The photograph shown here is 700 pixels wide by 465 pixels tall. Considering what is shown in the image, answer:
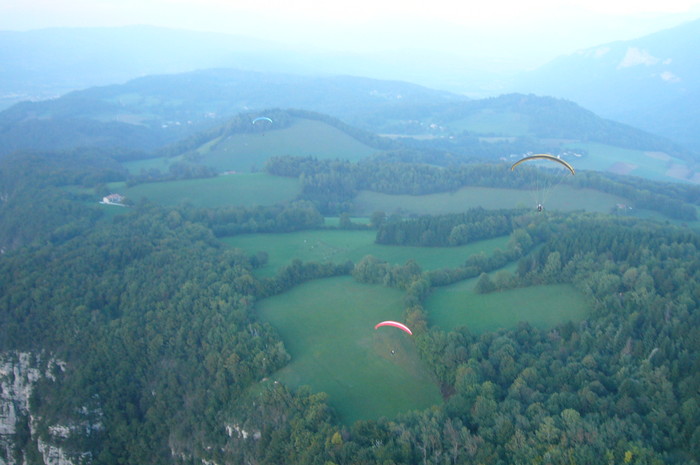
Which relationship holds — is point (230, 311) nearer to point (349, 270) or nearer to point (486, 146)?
point (349, 270)

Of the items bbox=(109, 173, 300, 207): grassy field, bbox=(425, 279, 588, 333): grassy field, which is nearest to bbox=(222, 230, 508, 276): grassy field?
bbox=(425, 279, 588, 333): grassy field

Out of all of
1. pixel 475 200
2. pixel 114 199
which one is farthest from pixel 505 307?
pixel 114 199

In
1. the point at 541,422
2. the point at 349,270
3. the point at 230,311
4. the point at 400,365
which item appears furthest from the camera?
the point at 349,270

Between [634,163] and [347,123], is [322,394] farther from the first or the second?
[347,123]

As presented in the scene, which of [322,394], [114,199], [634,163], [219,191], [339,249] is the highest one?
[634,163]

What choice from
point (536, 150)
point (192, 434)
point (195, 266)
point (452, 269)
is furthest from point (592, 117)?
point (192, 434)
